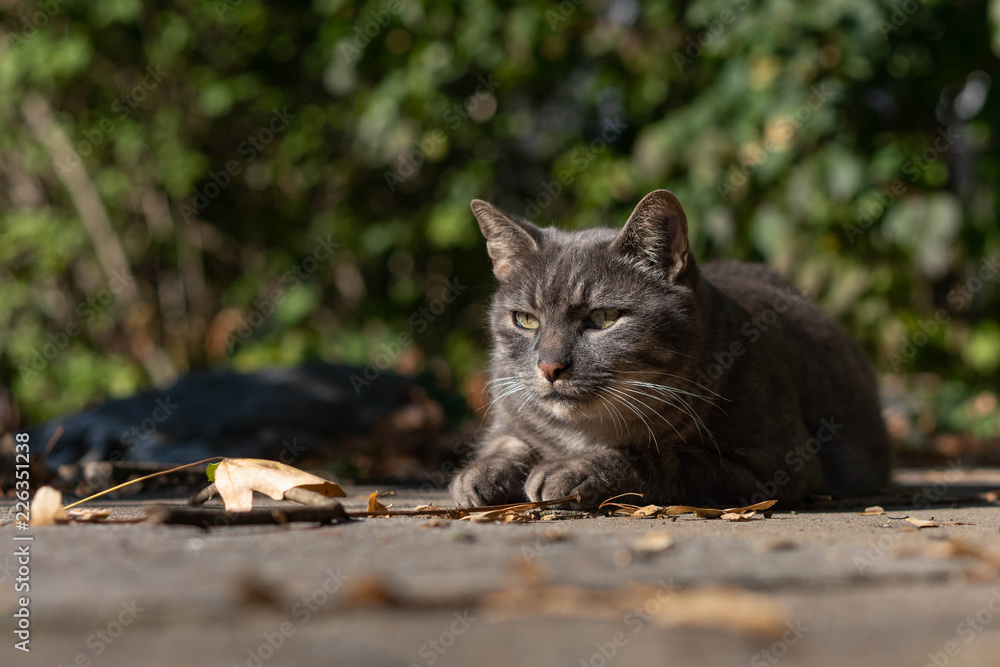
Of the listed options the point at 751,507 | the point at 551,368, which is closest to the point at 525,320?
the point at 551,368

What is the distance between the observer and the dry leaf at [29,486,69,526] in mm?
1627

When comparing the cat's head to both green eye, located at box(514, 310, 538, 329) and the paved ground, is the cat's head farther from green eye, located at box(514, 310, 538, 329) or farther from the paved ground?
the paved ground

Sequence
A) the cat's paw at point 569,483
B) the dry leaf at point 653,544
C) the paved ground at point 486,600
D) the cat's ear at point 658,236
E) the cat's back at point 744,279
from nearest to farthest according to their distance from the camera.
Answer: the paved ground at point 486,600 < the dry leaf at point 653,544 < the cat's paw at point 569,483 < the cat's ear at point 658,236 < the cat's back at point 744,279

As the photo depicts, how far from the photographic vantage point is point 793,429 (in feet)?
8.27

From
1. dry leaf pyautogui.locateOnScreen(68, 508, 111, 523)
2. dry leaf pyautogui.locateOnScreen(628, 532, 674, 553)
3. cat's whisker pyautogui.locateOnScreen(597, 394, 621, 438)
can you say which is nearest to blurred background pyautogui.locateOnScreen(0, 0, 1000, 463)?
cat's whisker pyautogui.locateOnScreen(597, 394, 621, 438)

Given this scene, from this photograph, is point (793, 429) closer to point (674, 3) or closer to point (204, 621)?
point (204, 621)

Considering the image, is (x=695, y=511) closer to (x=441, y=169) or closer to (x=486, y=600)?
(x=486, y=600)

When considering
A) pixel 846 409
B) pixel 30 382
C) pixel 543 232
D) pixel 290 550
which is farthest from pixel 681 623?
pixel 30 382

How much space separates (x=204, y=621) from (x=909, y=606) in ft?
2.82

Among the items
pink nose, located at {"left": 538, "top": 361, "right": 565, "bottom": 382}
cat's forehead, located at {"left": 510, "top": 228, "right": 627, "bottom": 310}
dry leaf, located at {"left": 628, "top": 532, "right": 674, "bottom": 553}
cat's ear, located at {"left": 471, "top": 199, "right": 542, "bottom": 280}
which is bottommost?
dry leaf, located at {"left": 628, "top": 532, "right": 674, "bottom": 553}

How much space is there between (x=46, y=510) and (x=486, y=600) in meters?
1.04

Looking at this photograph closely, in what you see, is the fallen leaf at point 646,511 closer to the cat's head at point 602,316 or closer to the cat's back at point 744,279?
the cat's head at point 602,316

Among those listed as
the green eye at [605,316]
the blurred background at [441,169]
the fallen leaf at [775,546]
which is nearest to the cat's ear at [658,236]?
the green eye at [605,316]

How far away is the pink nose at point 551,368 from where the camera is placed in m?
2.25
